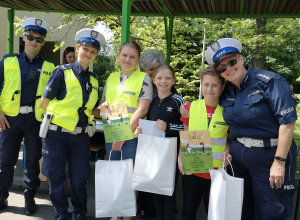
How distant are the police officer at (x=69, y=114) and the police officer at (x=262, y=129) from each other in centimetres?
125

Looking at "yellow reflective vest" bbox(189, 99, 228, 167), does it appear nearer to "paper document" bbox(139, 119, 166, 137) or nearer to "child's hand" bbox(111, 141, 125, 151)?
"paper document" bbox(139, 119, 166, 137)

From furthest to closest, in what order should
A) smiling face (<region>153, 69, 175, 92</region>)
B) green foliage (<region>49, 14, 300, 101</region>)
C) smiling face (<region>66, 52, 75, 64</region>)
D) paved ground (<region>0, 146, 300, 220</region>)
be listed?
green foliage (<region>49, 14, 300, 101</region>) < smiling face (<region>66, 52, 75, 64</region>) < paved ground (<region>0, 146, 300, 220</region>) < smiling face (<region>153, 69, 175, 92</region>)

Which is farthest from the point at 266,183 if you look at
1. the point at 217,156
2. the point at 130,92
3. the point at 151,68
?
the point at 151,68

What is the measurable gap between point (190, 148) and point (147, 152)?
374 millimetres

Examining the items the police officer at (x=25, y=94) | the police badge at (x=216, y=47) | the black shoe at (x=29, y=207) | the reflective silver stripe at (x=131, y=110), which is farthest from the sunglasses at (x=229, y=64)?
the black shoe at (x=29, y=207)

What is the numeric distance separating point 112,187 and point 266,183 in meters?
1.29

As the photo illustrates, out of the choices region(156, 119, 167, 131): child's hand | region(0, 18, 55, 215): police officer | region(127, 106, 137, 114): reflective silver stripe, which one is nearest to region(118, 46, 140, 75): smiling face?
region(127, 106, 137, 114): reflective silver stripe

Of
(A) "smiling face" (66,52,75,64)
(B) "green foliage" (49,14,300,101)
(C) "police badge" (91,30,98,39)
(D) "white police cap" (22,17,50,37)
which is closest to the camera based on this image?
(C) "police badge" (91,30,98,39)

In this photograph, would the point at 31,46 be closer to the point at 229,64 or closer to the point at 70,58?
the point at 70,58

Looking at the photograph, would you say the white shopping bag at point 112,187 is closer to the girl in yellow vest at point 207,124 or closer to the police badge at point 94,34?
the girl in yellow vest at point 207,124

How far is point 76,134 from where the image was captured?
3.12m

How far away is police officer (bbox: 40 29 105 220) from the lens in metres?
3.03

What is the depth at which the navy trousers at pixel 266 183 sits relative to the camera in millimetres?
2434

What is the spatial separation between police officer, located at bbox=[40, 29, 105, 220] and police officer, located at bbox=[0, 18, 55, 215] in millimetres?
476
